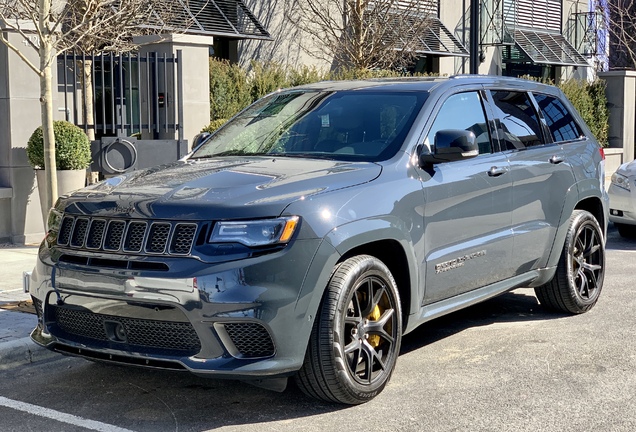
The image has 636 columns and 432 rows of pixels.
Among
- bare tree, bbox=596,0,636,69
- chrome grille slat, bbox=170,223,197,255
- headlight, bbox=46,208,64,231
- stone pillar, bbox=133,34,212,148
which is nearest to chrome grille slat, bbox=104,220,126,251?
chrome grille slat, bbox=170,223,197,255

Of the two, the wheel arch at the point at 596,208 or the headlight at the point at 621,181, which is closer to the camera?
the wheel arch at the point at 596,208

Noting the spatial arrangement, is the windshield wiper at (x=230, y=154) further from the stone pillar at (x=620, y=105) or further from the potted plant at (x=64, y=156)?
the stone pillar at (x=620, y=105)

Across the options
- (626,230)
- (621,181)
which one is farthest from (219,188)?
(626,230)

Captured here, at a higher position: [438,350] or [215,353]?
[215,353]

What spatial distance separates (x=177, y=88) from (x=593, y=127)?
39.3 feet

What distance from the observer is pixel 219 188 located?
197 inches

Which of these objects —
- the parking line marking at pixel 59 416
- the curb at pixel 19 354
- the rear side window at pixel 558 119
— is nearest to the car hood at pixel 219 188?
the parking line marking at pixel 59 416

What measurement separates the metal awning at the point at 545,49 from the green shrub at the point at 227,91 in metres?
15.1

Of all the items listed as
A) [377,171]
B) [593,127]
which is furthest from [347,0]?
[377,171]

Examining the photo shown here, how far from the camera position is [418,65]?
26328 millimetres

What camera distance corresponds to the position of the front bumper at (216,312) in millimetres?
4617

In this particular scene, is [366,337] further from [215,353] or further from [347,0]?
[347,0]

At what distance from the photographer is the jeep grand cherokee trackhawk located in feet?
15.4

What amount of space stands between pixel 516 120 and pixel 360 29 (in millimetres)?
13750
